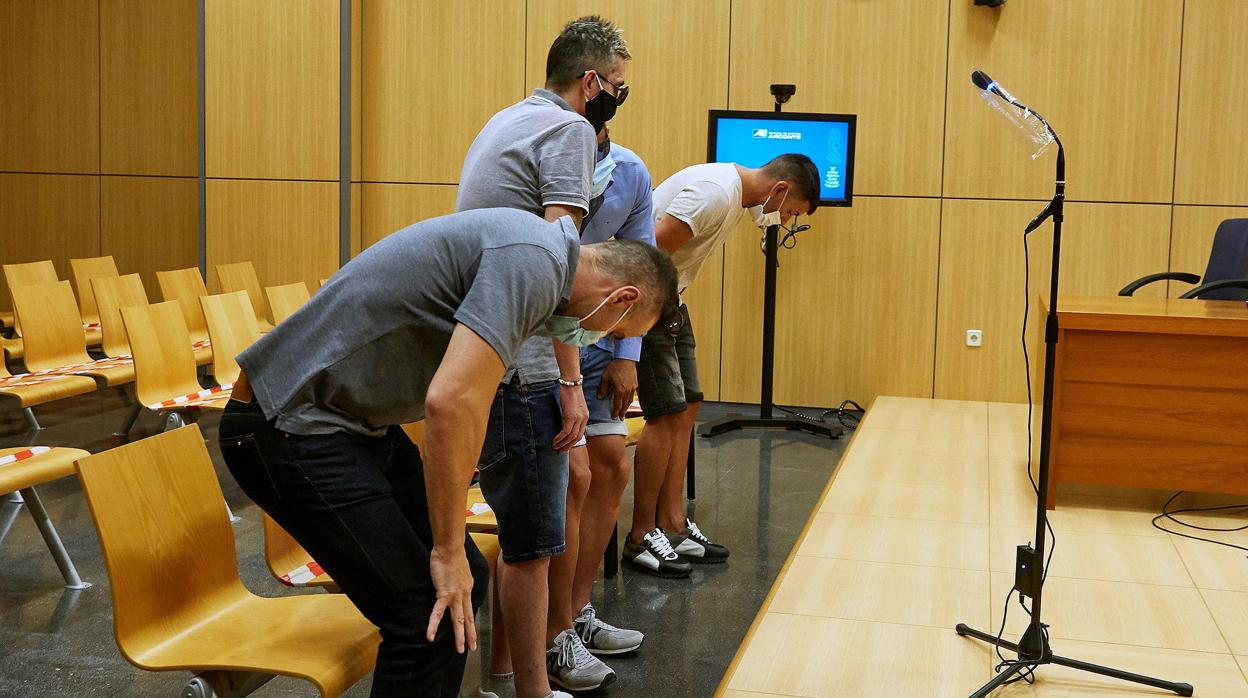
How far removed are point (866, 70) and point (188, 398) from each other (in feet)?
13.6

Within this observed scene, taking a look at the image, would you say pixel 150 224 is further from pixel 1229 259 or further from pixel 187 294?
pixel 1229 259

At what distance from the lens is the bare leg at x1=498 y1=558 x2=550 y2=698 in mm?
2525

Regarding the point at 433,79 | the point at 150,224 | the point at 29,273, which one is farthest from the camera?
the point at 433,79

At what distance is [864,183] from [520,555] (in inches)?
192

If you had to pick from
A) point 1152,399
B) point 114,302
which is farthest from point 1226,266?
point 114,302

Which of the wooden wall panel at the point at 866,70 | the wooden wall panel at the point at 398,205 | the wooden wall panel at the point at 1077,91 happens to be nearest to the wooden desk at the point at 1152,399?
the wooden wall panel at the point at 1077,91

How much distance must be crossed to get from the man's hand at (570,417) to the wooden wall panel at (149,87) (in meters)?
5.33

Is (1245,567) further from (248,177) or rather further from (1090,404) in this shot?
(248,177)

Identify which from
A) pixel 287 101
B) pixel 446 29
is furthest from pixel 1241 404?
pixel 287 101

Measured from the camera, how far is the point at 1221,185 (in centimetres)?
643

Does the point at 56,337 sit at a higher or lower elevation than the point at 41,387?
higher

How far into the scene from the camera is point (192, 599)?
2225mm

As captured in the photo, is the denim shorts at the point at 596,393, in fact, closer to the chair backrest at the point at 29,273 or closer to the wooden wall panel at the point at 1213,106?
the chair backrest at the point at 29,273

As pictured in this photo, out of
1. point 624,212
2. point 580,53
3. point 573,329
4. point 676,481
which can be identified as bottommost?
point 676,481
